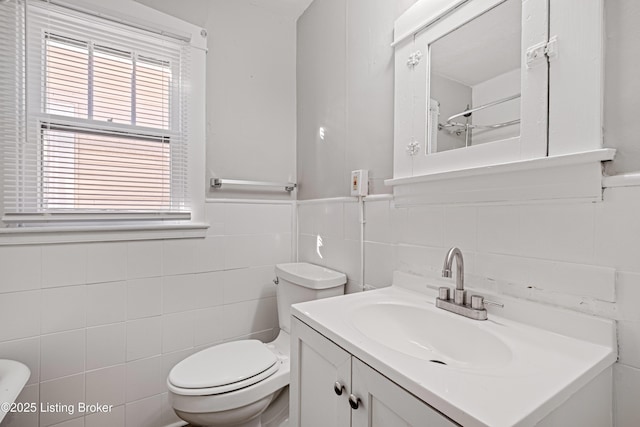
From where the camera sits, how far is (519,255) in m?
0.82

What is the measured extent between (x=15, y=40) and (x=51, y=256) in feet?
3.05

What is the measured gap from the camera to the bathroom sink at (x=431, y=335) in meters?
0.76

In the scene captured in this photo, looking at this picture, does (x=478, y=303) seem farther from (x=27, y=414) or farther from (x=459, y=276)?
(x=27, y=414)

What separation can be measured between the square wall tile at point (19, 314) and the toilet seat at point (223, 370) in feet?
2.09

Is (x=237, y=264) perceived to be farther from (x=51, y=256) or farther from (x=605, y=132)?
(x=605, y=132)

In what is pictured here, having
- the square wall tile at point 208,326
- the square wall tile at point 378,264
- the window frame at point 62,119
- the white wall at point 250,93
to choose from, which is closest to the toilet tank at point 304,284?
the square wall tile at point 378,264

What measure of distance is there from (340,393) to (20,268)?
55.7 inches

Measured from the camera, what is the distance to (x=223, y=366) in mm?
1257

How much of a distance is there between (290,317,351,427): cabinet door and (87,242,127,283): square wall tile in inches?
39.6

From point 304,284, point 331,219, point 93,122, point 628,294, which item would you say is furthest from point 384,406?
point 93,122

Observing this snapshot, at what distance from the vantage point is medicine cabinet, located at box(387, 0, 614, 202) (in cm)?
70

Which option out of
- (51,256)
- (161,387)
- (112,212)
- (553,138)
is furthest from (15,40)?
(553,138)

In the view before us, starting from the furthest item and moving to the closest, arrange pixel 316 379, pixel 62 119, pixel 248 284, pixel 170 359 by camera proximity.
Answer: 1. pixel 248 284
2. pixel 170 359
3. pixel 62 119
4. pixel 316 379

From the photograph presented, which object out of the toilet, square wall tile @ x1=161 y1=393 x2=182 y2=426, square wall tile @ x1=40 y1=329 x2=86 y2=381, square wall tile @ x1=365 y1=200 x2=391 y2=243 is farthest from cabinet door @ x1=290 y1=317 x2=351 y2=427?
square wall tile @ x1=40 y1=329 x2=86 y2=381
